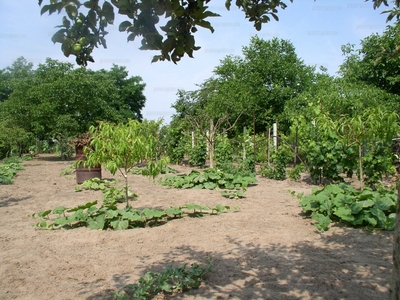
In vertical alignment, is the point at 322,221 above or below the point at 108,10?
below

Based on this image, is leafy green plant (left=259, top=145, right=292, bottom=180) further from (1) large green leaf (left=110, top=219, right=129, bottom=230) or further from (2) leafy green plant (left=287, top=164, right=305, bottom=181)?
(1) large green leaf (left=110, top=219, right=129, bottom=230)

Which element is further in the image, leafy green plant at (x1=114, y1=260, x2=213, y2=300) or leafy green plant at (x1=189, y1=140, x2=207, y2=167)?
leafy green plant at (x1=189, y1=140, x2=207, y2=167)

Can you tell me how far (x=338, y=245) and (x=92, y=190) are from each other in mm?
6359

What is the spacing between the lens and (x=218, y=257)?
4129mm

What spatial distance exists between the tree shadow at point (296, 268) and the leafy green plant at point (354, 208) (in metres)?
0.24

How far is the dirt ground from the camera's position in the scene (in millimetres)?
3334

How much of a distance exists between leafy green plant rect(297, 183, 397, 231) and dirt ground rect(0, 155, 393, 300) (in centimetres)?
17

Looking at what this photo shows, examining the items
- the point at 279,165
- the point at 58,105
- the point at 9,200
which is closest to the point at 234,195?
the point at 279,165

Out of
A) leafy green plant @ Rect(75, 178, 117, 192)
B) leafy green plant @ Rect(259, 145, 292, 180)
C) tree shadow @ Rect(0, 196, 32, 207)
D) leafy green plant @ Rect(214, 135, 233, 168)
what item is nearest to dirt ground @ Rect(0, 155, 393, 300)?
tree shadow @ Rect(0, 196, 32, 207)

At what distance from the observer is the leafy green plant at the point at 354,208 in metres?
5.02

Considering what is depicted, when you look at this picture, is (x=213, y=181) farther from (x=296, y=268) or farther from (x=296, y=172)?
(x=296, y=268)

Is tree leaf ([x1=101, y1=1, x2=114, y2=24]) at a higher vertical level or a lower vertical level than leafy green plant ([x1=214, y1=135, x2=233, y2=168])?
higher

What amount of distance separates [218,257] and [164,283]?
3.50 ft

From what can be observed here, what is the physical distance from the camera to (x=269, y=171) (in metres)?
10.7
